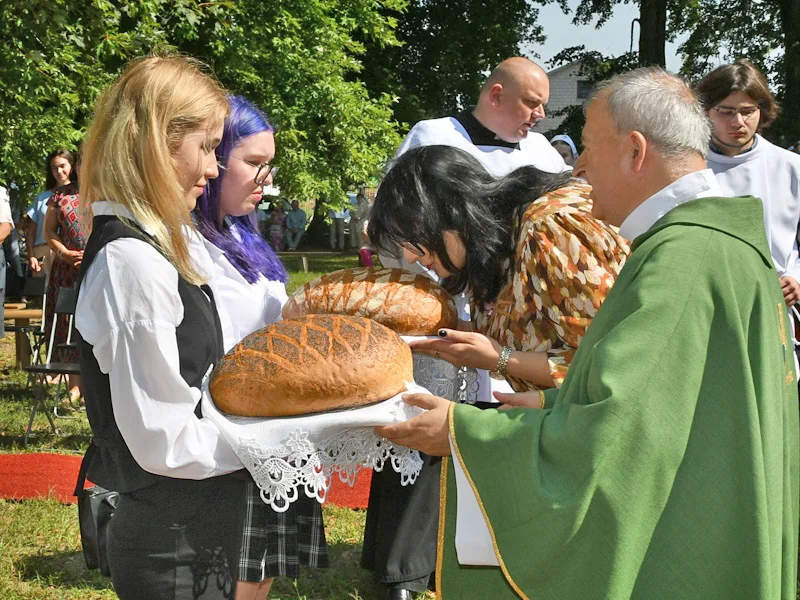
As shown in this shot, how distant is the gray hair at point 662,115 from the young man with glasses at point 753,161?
263 centimetres

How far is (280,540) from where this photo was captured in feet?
8.61

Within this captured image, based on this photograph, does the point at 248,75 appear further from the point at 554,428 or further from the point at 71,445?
the point at 554,428

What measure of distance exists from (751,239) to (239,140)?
146cm

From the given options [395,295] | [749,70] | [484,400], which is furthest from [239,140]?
[749,70]

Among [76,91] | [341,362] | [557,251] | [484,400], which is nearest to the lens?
[341,362]

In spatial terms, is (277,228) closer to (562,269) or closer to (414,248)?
(414,248)

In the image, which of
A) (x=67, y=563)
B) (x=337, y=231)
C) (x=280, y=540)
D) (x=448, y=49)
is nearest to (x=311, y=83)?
(x=448, y=49)

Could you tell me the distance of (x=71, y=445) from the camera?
257 inches

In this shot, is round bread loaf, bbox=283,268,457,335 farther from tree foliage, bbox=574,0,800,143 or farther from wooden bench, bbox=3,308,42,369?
tree foliage, bbox=574,0,800,143

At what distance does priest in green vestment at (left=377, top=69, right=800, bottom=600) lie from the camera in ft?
5.90

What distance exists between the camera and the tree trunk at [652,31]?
2162 cm

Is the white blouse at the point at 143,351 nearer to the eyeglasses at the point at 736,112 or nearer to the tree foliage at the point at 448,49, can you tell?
the eyeglasses at the point at 736,112

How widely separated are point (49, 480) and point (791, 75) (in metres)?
18.8

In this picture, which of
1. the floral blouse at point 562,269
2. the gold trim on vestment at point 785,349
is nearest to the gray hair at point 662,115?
the gold trim on vestment at point 785,349
